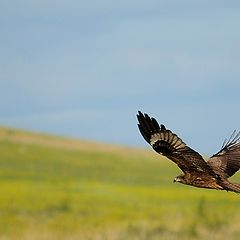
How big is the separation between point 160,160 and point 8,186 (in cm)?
1373

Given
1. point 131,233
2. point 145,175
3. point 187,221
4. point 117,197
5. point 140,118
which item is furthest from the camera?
point 145,175

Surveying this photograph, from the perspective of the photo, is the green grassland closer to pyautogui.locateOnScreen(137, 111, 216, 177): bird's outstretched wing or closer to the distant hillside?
the distant hillside

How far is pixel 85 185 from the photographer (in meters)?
34.4

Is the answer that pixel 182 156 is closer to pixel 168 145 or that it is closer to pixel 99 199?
pixel 168 145

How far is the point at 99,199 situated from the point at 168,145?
70.6 feet

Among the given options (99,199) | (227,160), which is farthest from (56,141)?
(227,160)

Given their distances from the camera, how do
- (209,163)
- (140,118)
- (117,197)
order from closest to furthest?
1. (140,118)
2. (209,163)
3. (117,197)

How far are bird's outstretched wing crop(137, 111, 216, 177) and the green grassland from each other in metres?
14.0

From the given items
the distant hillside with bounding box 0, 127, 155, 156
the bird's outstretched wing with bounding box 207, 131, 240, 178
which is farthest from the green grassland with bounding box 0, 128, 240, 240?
the bird's outstretched wing with bounding box 207, 131, 240, 178

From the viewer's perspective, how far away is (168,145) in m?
10.0

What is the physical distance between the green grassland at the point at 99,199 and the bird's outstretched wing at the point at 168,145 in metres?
14.0

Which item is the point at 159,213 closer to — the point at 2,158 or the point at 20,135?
the point at 2,158

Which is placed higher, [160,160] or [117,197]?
[160,160]

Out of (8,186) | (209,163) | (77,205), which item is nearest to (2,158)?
(8,186)
